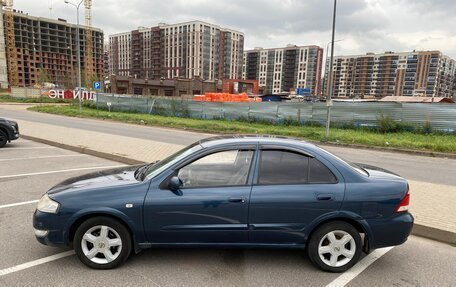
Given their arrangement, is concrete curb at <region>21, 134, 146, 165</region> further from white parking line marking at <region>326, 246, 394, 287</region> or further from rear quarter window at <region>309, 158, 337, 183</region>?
white parking line marking at <region>326, 246, 394, 287</region>

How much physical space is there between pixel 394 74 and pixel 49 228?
147 meters

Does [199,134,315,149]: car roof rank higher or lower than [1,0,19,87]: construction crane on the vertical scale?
lower

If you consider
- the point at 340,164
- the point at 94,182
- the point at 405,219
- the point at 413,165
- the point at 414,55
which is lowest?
the point at 413,165

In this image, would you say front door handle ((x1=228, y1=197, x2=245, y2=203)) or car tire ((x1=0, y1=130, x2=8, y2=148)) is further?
car tire ((x1=0, y1=130, x2=8, y2=148))

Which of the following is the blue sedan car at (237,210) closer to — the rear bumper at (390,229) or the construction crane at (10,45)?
the rear bumper at (390,229)

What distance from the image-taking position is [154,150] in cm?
1101

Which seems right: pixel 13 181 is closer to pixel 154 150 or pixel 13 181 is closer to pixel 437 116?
pixel 154 150

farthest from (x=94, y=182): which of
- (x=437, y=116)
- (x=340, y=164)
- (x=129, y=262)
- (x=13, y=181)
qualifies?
(x=437, y=116)

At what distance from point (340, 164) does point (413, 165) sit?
8.45m

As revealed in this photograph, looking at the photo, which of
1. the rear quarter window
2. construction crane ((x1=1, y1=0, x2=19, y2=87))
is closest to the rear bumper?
the rear quarter window

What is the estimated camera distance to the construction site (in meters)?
130

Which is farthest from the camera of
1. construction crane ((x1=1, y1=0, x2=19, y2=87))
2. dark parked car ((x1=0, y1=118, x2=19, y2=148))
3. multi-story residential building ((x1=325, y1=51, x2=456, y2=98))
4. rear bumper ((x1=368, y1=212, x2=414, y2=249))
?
construction crane ((x1=1, y1=0, x2=19, y2=87))

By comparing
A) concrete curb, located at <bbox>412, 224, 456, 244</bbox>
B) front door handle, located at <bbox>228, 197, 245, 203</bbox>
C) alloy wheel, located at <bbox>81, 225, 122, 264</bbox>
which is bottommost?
concrete curb, located at <bbox>412, 224, 456, 244</bbox>

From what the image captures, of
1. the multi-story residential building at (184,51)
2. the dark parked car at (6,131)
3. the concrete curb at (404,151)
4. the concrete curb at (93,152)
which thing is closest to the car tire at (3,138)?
the dark parked car at (6,131)
